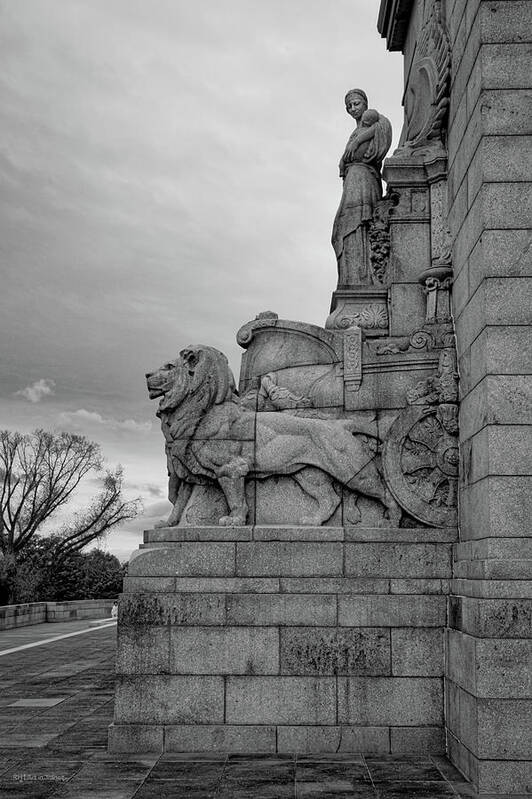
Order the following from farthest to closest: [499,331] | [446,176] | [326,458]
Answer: [446,176], [326,458], [499,331]

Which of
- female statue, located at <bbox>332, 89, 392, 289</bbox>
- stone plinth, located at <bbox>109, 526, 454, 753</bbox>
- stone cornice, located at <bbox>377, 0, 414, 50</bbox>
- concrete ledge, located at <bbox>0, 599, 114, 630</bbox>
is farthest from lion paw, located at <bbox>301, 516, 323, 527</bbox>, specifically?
concrete ledge, located at <bbox>0, 599, 114, 630</bbox>

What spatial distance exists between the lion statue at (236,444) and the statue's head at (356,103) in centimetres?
497

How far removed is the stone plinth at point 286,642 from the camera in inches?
371

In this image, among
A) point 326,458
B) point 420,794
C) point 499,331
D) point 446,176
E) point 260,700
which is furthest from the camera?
point 446,176

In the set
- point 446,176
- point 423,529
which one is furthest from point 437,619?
point 446,176

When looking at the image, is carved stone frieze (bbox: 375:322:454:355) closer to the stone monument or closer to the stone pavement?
the stone monument

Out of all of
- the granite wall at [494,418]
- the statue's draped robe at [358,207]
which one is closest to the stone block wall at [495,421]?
the granite wall at [494,418]

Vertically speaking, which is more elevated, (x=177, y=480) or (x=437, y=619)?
(x=177, y=480)

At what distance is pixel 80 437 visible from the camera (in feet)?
149

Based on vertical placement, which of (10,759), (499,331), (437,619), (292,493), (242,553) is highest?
(499,331)

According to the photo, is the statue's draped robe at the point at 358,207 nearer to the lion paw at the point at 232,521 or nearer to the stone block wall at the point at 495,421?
the stone block wall at the point at 495,421

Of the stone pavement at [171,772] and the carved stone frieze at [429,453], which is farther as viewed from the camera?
the carved stone frieze at [429,453]

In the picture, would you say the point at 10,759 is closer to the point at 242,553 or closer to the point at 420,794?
the point at 242,553

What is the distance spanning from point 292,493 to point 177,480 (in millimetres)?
1441
